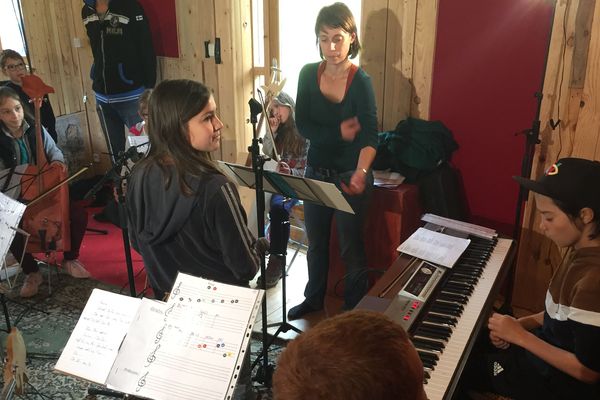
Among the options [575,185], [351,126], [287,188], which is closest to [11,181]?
[287,188]

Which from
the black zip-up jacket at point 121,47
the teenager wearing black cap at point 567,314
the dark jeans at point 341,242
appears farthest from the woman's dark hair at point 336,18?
the black zip-up jacket at point 121,47

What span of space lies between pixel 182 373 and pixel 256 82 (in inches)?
123

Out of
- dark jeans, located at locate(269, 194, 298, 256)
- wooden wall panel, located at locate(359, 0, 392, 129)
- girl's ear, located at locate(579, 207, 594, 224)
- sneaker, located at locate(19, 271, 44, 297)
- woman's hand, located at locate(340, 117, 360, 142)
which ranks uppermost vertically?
wooden wall panel, located at locate(359, 0, 392, 129)

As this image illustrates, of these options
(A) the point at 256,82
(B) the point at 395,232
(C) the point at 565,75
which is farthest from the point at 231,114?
(C) the point at 565,75

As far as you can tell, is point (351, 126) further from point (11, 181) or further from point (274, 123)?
point (11, 181)

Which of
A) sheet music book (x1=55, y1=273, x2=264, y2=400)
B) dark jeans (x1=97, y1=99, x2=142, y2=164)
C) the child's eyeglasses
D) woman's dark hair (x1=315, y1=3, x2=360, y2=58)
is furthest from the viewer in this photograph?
dark jeans (x1=97, y1=99, x2=142, y2=164)

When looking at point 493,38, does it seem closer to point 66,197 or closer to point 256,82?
point 256,82

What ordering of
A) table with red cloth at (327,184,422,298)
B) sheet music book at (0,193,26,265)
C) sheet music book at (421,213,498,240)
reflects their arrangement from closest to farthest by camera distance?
sheet music book at (0,193,26,265)
sheet music book at (421,213,498,240)
table with red cloth at (327,184,422,298)

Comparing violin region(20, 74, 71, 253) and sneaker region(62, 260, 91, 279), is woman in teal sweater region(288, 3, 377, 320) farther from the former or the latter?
sneaker region(62, 260, 91, 279)

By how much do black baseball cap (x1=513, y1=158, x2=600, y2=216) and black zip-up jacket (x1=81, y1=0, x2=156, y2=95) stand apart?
3.47 m

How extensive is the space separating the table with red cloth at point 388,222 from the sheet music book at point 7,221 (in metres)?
1.69

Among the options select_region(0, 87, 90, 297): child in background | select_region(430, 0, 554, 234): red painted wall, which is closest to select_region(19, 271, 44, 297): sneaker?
select_region(0, 87, 90, 297): child in background

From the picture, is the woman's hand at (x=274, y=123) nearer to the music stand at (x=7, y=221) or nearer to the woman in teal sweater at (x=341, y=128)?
the woman in teal sweater at (x=341, y=128)

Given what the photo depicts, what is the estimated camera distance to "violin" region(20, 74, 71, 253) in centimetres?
321
